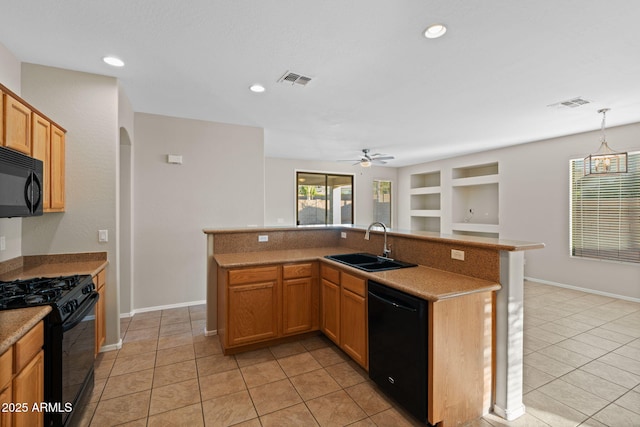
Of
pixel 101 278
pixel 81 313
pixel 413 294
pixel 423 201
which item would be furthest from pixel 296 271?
pixel 423 201

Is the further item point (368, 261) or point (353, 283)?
point (368, 261)

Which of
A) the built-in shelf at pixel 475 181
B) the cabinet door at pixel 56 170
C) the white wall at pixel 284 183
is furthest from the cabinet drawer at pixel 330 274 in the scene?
the built-in shelf at pixel 475 181

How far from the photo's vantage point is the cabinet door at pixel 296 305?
297 cm

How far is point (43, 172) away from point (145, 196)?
1656 millimetres

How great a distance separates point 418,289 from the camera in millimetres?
1887

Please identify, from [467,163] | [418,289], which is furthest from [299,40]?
[467,163]

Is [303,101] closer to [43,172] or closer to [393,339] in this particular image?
[43,172]

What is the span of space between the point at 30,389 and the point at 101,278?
1.47 m

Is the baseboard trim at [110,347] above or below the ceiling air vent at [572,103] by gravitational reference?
below

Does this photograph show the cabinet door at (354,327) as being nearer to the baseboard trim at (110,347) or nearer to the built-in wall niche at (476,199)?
the baseboard trim at (110,347)

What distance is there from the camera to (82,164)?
2.88 meters

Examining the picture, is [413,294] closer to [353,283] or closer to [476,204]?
[353,283]

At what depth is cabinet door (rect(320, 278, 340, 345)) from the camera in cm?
280

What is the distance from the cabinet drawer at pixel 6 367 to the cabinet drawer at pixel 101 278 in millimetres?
1480
